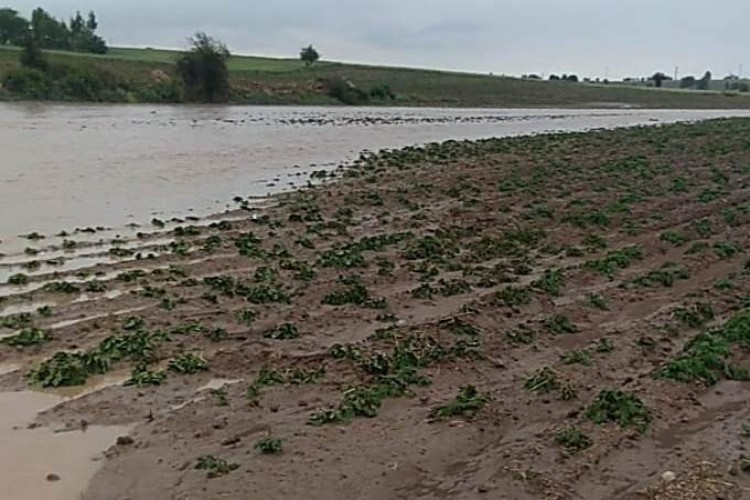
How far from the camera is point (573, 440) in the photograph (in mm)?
6512

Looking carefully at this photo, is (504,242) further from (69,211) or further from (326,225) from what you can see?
(69,211)

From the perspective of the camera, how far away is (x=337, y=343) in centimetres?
915

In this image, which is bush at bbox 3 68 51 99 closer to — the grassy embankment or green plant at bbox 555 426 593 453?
the grassy embankment

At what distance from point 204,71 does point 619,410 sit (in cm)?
7189

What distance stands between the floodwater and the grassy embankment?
2346cm

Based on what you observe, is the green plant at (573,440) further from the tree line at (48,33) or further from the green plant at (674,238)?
the tree line at (48,33)

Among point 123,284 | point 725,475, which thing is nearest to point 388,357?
point 725,475

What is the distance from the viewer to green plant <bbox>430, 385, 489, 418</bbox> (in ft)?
23.6

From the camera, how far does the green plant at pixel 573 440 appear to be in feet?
21.1

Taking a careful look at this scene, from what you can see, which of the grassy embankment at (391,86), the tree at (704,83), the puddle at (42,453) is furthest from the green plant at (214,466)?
the tree at (704,83)

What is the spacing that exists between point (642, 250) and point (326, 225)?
5687 mm

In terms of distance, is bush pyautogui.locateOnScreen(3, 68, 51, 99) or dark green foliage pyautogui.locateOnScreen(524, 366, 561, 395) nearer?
dark green foliage pyautogui.locateOnScreen(524, 366, 561, 395)

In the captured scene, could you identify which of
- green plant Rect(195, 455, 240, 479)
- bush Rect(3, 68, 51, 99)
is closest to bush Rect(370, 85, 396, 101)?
bush Rect(3, 68, 51, 99)

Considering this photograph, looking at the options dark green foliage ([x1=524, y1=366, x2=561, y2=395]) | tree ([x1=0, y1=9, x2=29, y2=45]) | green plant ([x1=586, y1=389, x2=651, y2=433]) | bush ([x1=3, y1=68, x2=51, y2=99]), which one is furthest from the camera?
tree ([x1=0, y1=9, x2=29, y2=45])
